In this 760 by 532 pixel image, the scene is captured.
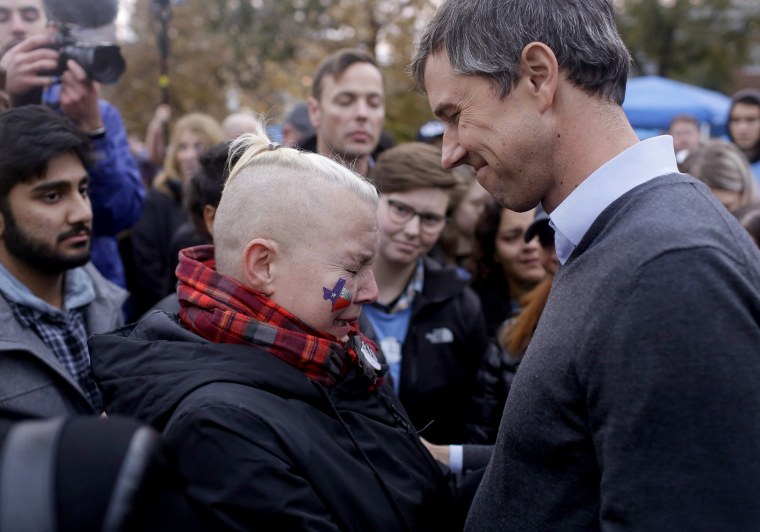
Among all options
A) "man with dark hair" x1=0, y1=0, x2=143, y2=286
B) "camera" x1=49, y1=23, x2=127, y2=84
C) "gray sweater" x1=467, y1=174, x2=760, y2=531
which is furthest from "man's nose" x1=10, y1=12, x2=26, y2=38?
"gray sweater" x1=467, y1=174, x2=760, y2=531

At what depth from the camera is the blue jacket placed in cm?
340

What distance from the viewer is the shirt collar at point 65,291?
250 cm

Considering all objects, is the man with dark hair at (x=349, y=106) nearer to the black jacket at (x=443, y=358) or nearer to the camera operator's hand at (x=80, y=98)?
the black jacket at (x=443, y=358)

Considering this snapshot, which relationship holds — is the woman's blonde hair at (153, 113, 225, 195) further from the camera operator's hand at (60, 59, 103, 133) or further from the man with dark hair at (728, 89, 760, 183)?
the man with dark hair at (728, 89, 760, 183)

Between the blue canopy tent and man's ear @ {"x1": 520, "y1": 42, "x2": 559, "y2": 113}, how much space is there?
9425 mm

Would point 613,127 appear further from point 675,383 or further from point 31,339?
point 31,339

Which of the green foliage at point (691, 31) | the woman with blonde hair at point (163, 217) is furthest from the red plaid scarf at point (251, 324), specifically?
the green foliage at point (691, 31)

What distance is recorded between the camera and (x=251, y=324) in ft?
5.69

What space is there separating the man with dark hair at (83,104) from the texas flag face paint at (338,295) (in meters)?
1.58

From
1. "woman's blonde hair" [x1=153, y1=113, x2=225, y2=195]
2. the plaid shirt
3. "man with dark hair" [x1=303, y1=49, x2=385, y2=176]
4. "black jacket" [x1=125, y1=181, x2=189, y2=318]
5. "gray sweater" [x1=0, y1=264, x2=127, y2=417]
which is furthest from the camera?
"woman's blonde hair" [x1=153, y1=113, x2=225, y2=195]

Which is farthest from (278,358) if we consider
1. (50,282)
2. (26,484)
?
(50,282)

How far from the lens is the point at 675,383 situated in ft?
3.95

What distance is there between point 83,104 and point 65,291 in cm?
Answer: 86

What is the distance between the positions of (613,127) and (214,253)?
42.0 inches
